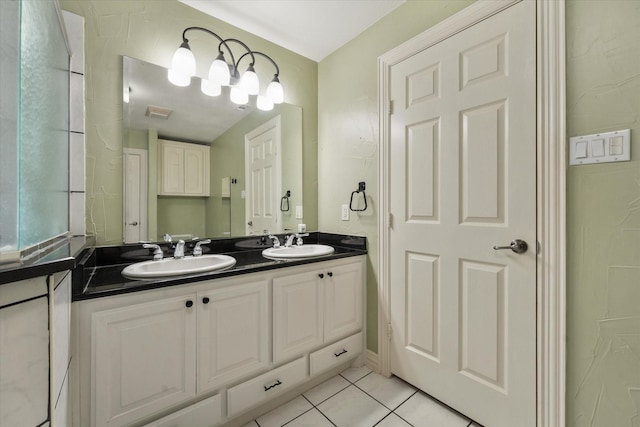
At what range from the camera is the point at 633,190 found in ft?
3.05

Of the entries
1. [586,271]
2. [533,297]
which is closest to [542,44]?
[586,271]

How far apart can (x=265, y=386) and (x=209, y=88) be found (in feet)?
5.76

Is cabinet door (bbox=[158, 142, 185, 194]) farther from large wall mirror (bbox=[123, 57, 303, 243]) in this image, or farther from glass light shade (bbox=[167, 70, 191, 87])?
glass light shade (bbox=[167, 70, 191, 87])

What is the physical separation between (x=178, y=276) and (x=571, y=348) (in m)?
1.60

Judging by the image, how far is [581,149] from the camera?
1.02 meters

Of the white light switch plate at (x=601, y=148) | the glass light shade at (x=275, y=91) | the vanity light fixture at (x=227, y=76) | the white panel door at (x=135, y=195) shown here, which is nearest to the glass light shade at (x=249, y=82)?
the vanity light fixture at (x=227, y=76)

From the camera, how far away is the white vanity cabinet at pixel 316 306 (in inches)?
56.4

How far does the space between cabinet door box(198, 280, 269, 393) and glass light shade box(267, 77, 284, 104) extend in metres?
1.27

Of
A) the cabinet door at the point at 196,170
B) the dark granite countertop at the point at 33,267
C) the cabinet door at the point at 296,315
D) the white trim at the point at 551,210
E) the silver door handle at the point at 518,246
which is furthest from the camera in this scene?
the cabinet door at the point at 196,170

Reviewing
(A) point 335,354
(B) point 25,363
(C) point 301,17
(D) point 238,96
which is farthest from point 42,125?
(A) point 335,354

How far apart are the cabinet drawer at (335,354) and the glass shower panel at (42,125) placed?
53.7 inches

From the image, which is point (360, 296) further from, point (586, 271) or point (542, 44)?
point (542, 44)

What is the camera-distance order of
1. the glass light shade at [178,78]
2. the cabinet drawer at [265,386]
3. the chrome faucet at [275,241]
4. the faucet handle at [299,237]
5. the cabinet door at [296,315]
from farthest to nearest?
the faucet handle at [299,237], the chrome faucet at [275,241], the glass light shade at [178,78], the cabinet door at [296,315], the cabinet drawer at [265,386]

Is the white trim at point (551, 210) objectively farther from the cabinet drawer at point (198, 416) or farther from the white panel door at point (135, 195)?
the white panel door at point (135, 195)
